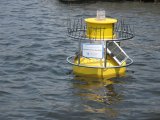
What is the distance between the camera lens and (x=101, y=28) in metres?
15.1

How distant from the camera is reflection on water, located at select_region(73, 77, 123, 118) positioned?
13242 millimetres

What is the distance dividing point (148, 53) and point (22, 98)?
744 centimetres

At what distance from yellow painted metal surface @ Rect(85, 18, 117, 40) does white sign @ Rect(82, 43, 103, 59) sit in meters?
0.42

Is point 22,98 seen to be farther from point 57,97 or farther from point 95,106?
point 95,106

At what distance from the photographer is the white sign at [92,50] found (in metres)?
14.8

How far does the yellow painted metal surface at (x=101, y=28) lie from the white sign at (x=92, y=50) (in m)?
0.42

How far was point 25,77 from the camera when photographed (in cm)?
1622

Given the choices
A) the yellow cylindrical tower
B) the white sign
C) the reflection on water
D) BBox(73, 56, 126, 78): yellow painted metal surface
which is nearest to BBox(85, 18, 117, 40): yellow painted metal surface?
the yellow cylindrical tower

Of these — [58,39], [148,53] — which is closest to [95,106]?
[148,53]

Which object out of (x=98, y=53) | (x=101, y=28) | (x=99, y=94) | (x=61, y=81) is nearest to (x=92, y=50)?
(x=98, y=53)

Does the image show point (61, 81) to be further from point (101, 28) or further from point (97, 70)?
point (101, 28)

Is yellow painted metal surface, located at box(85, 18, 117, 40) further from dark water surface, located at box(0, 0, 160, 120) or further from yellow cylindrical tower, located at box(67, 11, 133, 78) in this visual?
dark water surface, located at box(0, 0, 160, 120)

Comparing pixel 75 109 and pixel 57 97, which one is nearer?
pixel 75 109

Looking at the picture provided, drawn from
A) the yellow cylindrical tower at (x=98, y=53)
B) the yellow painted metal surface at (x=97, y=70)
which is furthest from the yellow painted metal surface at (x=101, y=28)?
the yellow painted metal surface at (x=97, y=70)
